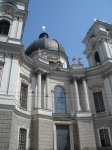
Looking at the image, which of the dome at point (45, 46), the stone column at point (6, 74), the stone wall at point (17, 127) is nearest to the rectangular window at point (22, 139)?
the stone wall at point (17, 127)

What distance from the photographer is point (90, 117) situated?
55.9 ft

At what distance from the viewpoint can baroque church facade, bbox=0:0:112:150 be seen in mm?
14016

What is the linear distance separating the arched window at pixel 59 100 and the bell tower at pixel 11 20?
763 cm

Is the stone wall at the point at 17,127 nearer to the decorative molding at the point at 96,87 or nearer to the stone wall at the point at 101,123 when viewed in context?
the stone wall at the point at 101,123

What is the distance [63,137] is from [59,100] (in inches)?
172

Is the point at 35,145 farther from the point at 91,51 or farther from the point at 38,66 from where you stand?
the point at 91,51

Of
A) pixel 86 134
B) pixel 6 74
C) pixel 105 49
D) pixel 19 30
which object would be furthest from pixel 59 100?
pixel 105 49

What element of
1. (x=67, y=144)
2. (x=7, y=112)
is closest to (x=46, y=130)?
(x=67, y=144)

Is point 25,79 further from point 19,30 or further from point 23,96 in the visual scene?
point 19,30

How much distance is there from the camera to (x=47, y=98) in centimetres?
1753

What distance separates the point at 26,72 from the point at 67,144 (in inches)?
361

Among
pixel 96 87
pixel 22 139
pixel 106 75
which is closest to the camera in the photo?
pixel 22 139

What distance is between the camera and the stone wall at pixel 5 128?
37.4 feet

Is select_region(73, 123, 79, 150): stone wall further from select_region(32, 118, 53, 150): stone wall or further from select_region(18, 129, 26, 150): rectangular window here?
select_region(18, 129, 26, 150): rectangular window
